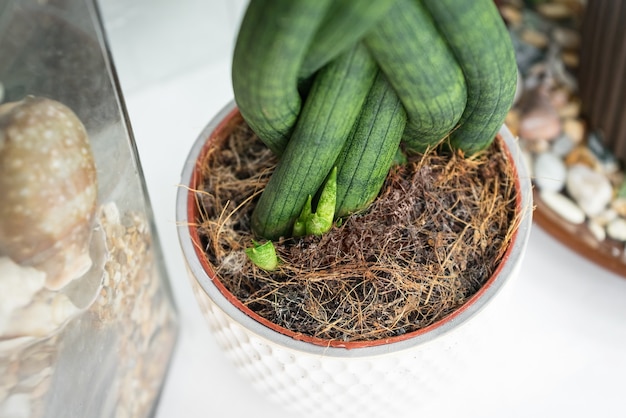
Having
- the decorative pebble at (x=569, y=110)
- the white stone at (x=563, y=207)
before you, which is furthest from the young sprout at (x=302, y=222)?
the decorative pebble at (x=569, y=110)

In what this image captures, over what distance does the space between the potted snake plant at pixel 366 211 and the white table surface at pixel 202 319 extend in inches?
4.2

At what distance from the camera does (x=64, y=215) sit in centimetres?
39

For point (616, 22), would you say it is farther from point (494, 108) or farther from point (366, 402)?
→ point (366, 402)

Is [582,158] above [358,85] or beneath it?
beneath

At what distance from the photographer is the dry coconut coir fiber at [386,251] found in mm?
436

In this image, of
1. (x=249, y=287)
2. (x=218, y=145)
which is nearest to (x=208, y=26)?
(x=218, y=145)

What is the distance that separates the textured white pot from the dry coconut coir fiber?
0.04ft

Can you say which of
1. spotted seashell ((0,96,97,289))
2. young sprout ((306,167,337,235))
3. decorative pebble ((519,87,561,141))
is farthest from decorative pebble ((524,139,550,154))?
spotted seashell ((0,96,97,289))

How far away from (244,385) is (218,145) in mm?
218

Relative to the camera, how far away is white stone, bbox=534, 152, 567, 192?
666mm

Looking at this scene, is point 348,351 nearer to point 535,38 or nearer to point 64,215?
Answer: point 64,215

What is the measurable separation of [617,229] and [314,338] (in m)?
0.36

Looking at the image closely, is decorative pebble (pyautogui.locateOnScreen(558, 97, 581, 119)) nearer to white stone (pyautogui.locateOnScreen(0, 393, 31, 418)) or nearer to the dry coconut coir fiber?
the dry coconut coir fiber

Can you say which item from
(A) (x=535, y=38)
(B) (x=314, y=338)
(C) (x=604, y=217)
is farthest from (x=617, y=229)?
(B) (x=314, y=338)
